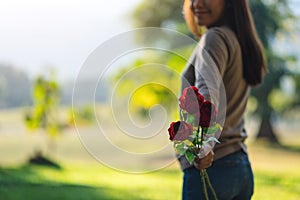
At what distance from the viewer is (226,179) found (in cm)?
110

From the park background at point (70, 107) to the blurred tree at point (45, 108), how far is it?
1cm

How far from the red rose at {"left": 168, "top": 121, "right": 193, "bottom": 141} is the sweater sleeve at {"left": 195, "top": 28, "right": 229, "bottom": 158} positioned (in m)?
0.12

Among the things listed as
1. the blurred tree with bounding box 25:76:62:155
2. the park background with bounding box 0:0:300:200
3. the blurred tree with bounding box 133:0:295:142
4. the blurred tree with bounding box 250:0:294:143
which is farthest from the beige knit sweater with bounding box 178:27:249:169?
the blurred tree with bounding box 250:0:294:143

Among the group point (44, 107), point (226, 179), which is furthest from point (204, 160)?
point (44, 107)

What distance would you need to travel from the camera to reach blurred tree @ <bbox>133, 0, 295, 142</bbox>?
7.50 m

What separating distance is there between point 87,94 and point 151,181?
397 centimetres

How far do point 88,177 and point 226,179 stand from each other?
411cm

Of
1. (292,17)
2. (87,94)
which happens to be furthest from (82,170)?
(87,94)

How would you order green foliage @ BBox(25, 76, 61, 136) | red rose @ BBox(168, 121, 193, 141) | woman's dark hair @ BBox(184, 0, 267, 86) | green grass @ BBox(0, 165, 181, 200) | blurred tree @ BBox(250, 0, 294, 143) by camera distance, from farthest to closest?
blurred tree @ BBox(250, 0, 294, 143) < green foliage @ BBox(25, 76, 61, 136) < green grass @ BBox(0, 165, 181, 200) < woman's dark hair @ BBox(184, 0, 267, 86) < red rose @ BBox(168, 121, 193, 141)

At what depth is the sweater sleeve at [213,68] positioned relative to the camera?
100cm

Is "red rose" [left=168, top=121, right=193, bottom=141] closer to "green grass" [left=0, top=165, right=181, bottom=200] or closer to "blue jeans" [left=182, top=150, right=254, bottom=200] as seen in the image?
"blue jeans" [left=182, top=150, right=254, bottom=200]

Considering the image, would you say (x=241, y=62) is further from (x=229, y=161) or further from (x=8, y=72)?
(x=8, y=72)

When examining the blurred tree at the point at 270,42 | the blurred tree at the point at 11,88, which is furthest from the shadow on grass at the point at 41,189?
the blurred tree at the point at 270,42

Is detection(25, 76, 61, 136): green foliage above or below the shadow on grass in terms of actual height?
above
